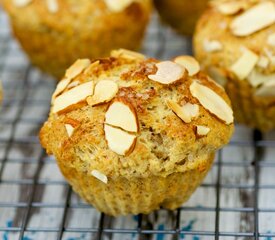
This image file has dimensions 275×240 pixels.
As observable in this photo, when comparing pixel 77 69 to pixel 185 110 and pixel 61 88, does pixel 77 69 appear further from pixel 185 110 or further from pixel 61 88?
pixel 185 110

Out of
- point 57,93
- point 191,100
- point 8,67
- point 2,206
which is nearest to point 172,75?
point 191,100

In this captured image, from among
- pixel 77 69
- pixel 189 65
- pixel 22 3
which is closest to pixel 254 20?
pixel 189 65

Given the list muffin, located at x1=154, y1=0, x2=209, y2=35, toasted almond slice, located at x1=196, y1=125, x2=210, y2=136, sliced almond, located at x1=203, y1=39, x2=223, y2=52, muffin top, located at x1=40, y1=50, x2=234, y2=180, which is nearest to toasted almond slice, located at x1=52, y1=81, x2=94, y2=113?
muffin top, located at x1=40, y1=50, x2=234, y2=180

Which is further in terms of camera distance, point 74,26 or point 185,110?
point 74,26

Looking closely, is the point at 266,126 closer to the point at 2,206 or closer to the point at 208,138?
the point at 208,138

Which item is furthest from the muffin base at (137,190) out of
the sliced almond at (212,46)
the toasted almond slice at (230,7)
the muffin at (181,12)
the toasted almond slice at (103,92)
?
the muffin at (181,12)
